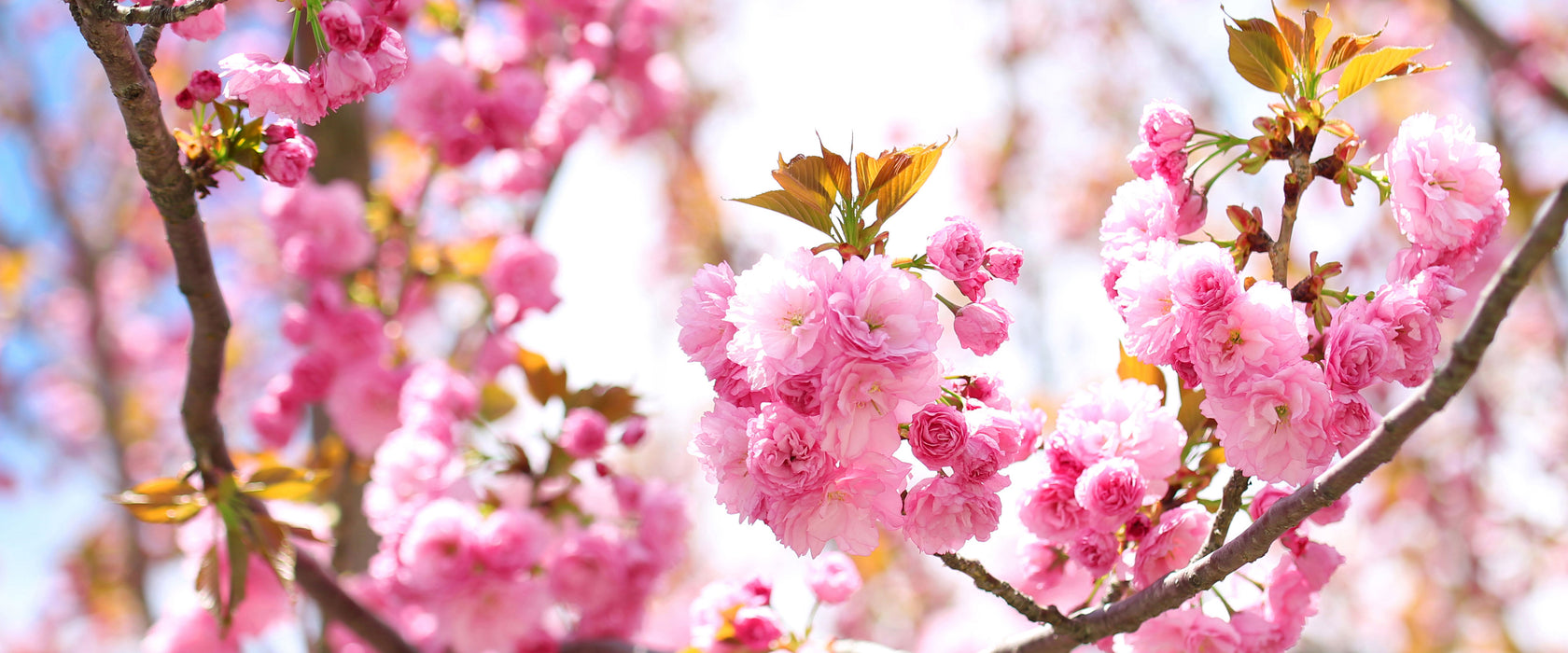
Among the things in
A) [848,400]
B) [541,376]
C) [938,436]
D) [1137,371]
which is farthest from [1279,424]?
[541,376]

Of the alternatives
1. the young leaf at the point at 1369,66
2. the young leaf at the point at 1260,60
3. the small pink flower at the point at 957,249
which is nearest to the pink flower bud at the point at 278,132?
the small pink flower at the point at 957,249

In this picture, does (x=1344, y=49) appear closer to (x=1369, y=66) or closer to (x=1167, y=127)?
(x=1369, y=66)

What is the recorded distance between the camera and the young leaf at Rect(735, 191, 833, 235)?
1.07 metres

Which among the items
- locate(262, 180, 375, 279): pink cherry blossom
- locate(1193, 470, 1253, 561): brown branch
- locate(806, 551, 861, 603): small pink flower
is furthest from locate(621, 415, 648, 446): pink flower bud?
locate(1193, 470, 1253, 561): brown branch

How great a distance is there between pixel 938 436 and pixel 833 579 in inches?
26.8

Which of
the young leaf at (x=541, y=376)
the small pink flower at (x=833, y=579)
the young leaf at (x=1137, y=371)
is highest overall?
the young leaf at (x=541, y=376)

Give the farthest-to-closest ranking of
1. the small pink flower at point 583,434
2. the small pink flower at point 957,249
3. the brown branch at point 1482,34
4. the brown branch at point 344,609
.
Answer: the brown branch at point 1482,34, the small pink flower at point 583,434, the brown branch at point 344,609, the small pink flower at point 957,249

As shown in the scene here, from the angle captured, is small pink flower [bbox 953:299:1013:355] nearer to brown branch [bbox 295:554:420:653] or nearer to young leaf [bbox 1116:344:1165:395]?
young leaf [bbox 1116:344:1165:395]

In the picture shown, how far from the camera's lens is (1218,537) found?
3.72ft

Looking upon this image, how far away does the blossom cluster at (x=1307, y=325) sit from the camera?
103 centimetres

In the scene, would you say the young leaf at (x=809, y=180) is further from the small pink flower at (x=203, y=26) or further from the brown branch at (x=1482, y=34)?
the brown branch at (x=1482, y=34)

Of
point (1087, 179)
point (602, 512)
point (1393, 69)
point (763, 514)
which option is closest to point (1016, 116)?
point (1087, 179)

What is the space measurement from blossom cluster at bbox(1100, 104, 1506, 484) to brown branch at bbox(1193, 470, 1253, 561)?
9cm

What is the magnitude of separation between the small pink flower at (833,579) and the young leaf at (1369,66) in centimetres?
105
